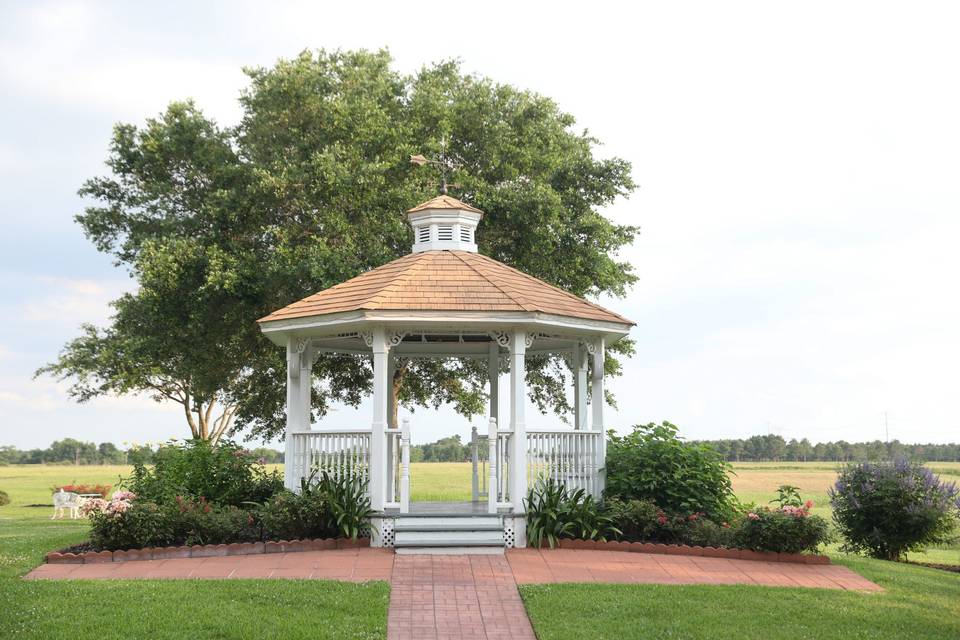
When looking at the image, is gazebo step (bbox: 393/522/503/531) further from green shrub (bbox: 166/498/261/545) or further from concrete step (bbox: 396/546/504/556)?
green shrub (bbox: 166/498/261/545)

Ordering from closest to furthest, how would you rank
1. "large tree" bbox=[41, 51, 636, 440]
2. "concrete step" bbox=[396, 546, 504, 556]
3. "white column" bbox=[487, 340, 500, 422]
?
"concrete step" bbox=[396, 546, 504, 556] < "white column" bbox=[487, 340, 500, 422] < "large tree" bbox=[41, 51, 636, 440]

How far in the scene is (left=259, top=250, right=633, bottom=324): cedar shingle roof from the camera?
1130 centimetres

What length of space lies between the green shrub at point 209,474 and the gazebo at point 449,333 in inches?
38.4

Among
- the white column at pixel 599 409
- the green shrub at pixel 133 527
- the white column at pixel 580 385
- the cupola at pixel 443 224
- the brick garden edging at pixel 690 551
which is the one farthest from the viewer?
the cupola at pixel 443 224

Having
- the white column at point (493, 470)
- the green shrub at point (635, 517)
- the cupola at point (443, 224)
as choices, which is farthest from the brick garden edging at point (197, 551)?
the cupola at point (443, 224)

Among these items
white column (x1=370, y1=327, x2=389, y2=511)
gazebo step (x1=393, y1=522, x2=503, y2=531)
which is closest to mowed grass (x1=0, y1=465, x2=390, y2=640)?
gazebo step (x1=393, y1=522, x2=503, y2=531)

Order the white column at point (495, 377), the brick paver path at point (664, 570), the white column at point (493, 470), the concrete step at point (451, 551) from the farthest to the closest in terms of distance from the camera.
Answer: the white column at point (495, 377) → the white column at point (493, 470) → the concrete step at point (451, 551) → the brick paver path at point (664, 570)

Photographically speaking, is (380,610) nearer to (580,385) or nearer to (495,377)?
(580,385)

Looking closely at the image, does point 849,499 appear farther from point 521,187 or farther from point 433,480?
point 433,480

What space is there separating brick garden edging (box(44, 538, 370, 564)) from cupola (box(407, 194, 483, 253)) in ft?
16.8

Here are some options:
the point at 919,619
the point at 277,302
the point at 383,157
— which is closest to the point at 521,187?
the point at 383,157

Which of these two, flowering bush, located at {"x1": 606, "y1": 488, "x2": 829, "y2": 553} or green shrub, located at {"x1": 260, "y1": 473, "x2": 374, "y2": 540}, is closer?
flowering bush, located at {"x1": 606, "y1": 488, "x2": 829, "y2": 553}

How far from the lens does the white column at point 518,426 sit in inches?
445

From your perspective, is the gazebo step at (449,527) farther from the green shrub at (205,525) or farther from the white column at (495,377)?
the white column at (495,377)
